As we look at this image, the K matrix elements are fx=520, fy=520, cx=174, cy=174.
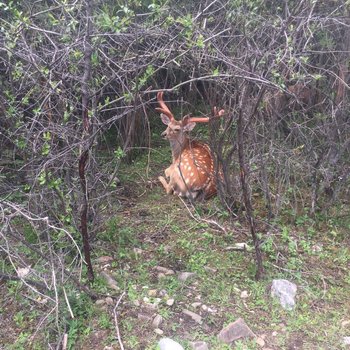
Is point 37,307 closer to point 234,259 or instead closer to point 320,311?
point 234,259

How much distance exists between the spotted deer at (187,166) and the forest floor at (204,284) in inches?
11.6

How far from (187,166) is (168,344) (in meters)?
2.71

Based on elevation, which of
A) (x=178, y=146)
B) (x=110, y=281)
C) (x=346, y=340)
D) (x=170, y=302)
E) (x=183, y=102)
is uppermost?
(x=183, y=102)

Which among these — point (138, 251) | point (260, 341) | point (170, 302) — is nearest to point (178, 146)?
point (138, 251)

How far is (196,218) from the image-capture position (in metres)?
5.00

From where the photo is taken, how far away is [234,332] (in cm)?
353

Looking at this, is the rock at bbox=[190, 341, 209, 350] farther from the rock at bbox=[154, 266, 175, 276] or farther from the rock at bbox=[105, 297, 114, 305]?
the rock at bbox=[154, 266, 175, 276]

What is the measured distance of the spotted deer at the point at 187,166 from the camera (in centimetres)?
550

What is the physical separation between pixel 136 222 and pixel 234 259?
3.69 feet

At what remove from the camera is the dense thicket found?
3.41 meters

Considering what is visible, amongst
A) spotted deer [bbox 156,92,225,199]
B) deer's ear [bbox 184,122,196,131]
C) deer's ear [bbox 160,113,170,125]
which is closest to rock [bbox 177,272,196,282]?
spotted deer [bbox 156,92,225,199]

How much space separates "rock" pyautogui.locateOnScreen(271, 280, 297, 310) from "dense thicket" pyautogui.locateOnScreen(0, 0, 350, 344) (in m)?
0.90

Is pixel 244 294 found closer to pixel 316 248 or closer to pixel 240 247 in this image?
pixel 240 247

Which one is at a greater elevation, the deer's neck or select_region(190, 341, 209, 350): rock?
select_region(190, 341, 209, 350): rock
